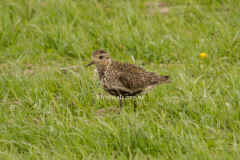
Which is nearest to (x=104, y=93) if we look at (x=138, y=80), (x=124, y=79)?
(x=124, y=79)

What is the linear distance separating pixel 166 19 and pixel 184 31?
23.1 inches

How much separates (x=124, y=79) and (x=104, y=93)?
424 millimetres

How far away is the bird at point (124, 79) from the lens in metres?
Answer: 6.29

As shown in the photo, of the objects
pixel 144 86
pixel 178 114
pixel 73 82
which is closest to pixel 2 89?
pixel 73 82

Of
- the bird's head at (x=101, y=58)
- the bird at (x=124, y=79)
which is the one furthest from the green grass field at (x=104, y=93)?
the bird's head at (x=101, y=58)

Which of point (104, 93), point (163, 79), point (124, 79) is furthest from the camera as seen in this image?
point (104, 93)

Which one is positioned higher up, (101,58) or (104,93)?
(101,58)

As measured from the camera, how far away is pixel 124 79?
6.32 metres

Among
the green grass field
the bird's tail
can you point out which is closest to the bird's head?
the green grass field

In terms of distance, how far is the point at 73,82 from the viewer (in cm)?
690

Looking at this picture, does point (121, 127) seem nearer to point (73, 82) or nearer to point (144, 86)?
point (144, 86)

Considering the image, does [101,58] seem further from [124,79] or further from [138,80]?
[138,80]

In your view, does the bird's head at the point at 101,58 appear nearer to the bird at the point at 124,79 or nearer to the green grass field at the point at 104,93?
the bird at the point at 124,79

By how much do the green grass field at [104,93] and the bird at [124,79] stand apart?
0.53 feet
